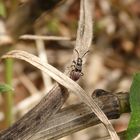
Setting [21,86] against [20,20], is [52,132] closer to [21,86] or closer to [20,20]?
[20,20]

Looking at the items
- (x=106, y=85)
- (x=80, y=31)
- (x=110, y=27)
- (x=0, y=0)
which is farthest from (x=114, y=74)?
(x=80, y=31)

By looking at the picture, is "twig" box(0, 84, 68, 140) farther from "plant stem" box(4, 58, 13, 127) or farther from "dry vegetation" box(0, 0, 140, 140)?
"dry vegetation" box(0, 0, 140, 140)

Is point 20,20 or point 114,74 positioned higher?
point 114,74

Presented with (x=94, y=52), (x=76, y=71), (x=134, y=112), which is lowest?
(x=134, y=112)

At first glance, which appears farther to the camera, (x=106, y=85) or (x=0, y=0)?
(x=106, y=85)

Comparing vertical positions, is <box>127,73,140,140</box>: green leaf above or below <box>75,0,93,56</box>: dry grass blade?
below

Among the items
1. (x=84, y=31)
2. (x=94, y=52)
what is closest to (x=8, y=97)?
(x=84, y=31)

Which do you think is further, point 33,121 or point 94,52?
point 94,52

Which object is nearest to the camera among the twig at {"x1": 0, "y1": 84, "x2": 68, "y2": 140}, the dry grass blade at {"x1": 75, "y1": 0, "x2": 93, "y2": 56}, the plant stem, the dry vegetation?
the twig at {"x1": 0, "y1": 84, "x2": 68, "y2": 140}

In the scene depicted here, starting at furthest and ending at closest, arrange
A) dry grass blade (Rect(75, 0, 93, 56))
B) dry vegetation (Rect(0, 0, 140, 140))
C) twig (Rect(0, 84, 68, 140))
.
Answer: dry vegetation (Rect(0, 0, 140, 140)) < dry grass blade (Rect(75, 0, 93, 56)) < twig (Rect(0, 84, 68, 140))

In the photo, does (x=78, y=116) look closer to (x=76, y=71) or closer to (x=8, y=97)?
(x=76, y=71)

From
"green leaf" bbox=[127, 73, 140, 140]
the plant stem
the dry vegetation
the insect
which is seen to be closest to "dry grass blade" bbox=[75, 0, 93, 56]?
the insect
